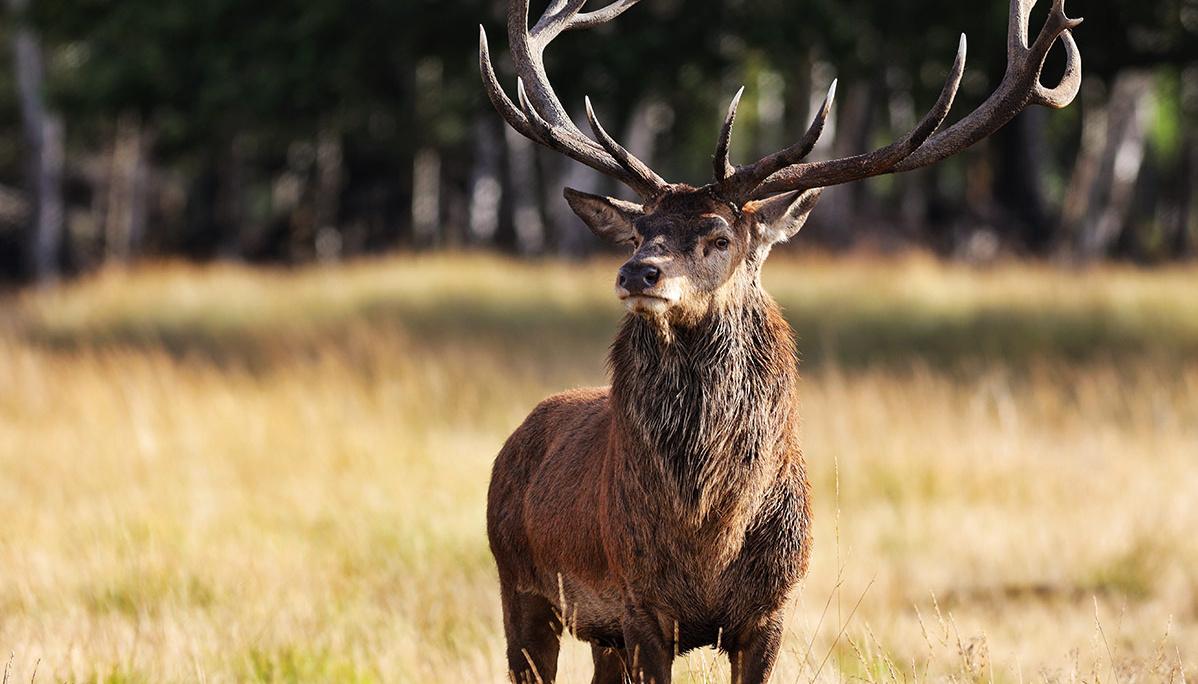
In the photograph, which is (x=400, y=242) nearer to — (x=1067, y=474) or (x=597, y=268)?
(x=597, y=268)

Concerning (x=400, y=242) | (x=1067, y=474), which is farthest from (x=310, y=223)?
(x=1067, y=474)

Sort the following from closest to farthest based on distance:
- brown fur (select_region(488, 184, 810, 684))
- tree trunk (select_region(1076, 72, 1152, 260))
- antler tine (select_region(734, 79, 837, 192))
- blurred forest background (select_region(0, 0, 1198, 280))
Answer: brown fur (select_region(488, 184, 810, 684))
antler tine (select_region(734, 79, 837, 192))
blurred forest background (select_region(0, 0, 1198, 280))
tree trunk (select_region(1076, 72, 1152, 260))

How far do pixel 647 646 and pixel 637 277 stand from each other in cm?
87

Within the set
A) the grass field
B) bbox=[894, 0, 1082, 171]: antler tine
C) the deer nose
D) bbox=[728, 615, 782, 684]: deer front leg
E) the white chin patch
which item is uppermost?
bbox=[894, 0, 1082, 171]: antler tine

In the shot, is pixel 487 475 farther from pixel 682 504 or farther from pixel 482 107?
pixel 482 107

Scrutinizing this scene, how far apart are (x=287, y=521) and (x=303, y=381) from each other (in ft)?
12.9

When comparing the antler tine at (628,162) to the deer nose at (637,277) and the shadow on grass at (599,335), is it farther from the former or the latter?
the shadow on grass at (599,335)

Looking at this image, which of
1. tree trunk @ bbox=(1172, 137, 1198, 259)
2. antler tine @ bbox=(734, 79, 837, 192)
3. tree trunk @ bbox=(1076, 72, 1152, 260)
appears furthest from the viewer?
tree trunk @ bbox=(1172, 137, 1198, 259)

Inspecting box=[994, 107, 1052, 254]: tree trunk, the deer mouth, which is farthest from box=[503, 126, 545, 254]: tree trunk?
the deer mouth

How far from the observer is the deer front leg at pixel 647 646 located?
3.68 metres

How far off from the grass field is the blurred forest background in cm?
234

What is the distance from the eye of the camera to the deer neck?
12.4ft

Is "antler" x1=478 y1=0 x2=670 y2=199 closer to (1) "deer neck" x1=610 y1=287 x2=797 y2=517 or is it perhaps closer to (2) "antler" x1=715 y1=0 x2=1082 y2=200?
(2) "antler" x1=715 y1=0 x2=1082 y2=200

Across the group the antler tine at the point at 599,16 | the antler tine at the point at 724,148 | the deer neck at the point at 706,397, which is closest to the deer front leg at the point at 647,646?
the deer neck at the point at 706,397
